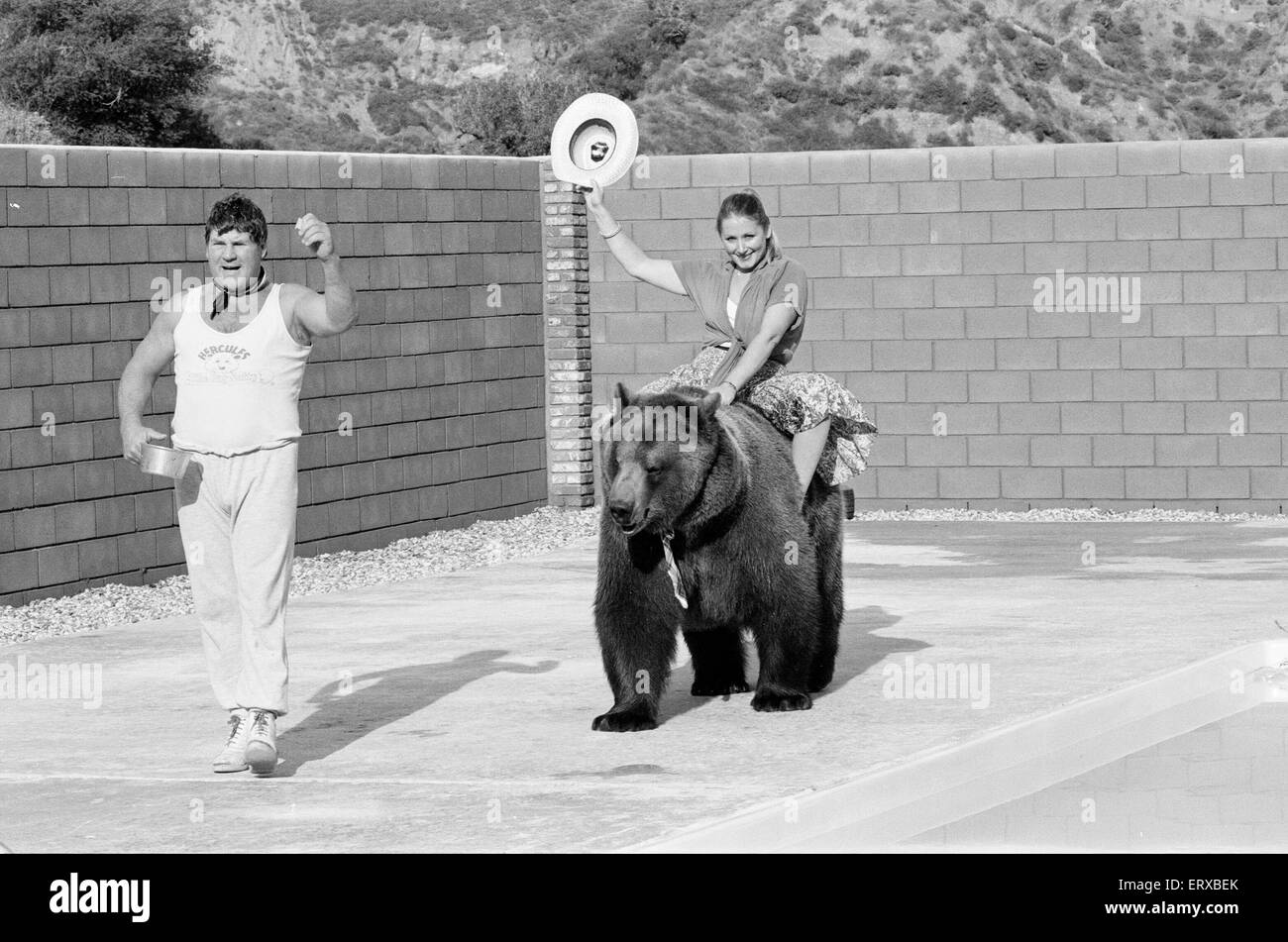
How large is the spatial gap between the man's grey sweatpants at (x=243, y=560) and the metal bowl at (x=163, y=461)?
5 cm

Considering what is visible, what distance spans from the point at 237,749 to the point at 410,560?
6.90m

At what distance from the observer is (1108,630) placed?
9742mm

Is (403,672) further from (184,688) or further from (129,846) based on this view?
(129,846)

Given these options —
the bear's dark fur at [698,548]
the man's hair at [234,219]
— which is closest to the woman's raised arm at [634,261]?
the bear's dark fur at [698,548]

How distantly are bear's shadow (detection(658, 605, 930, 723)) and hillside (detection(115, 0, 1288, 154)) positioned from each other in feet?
190

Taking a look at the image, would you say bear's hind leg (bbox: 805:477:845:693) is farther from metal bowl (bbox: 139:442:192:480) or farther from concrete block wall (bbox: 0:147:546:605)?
concrete block wall (bbox: 0:147:546:605)

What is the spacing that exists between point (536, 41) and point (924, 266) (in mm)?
66045

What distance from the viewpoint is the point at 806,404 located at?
8016 mm

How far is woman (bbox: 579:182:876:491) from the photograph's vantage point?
7844 millimetres

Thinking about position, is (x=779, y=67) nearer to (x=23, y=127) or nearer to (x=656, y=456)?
(x=23, y=127)

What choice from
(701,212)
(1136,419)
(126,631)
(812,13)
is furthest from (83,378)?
(812,13)

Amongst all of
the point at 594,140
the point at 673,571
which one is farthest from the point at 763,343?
the point at 594,140

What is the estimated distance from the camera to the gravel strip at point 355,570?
11133 mm

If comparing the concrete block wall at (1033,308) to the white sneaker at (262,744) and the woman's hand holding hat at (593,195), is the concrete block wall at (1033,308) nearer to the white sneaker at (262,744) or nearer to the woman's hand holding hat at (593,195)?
the woman's hand holding hat at (593,195)
